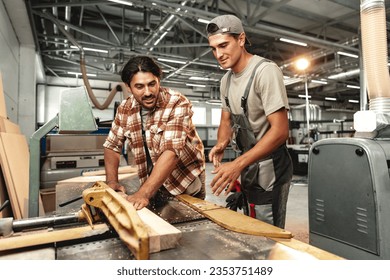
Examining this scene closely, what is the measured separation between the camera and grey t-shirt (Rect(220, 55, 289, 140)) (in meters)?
1.26

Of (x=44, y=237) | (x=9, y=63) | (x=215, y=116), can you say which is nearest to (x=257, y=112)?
(x=44, y=237)

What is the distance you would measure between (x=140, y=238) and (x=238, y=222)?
0.42 meters

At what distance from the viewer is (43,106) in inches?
331

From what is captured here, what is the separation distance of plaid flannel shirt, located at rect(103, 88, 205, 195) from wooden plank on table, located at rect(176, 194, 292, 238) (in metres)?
0.31

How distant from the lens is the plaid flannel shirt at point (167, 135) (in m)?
1.41

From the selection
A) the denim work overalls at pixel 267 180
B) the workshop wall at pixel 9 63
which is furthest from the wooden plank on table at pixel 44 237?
the workshop wall at pixel 9 63

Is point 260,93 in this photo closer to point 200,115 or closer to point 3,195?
point 3,195

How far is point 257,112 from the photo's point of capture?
1379 mm

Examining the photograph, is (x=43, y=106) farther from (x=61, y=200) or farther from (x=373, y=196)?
(x=373, y=196)

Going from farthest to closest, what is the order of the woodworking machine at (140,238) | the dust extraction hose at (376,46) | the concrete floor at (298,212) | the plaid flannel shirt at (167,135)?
the concrete floor at (298,212) < the plaid flannel shirt at (167,135) < the dust extraction hose at (376,46) < the woodworking machine at (140,238)

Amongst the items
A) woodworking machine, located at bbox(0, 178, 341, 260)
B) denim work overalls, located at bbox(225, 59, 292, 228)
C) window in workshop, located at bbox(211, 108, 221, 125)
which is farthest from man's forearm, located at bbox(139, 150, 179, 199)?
window in workshop, located at bbox(211, 108, 221, 125)

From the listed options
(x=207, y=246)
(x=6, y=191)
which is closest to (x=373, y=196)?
(x=207, y=246)

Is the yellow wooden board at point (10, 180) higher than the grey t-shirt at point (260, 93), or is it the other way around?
the grey t-shirt at point (260, 93)

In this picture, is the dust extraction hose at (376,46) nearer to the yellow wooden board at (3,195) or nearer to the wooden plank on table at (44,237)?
the wooden plank on table at (44,237)
